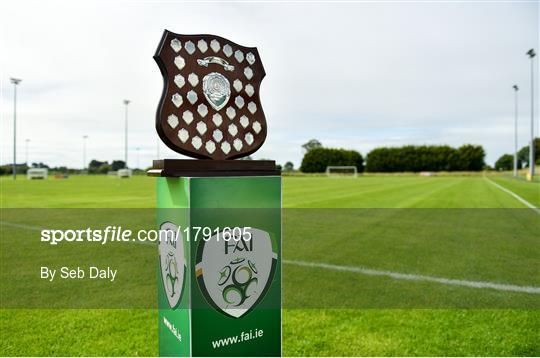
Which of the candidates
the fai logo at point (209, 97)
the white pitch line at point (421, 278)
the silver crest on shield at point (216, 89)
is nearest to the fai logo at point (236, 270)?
the fai logo at point (209, 97)

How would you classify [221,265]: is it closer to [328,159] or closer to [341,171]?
[341,171]

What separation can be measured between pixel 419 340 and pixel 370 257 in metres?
2.75

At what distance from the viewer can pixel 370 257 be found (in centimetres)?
604

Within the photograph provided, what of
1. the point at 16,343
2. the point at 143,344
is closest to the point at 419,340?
the point at 143,344

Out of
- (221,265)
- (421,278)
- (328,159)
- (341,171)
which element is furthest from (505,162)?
(221,265)

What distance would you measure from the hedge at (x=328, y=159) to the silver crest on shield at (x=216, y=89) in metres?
75.8

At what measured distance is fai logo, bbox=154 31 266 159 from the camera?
2.38m

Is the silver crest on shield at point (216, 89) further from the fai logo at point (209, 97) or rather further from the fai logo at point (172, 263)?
the fai logo at point (172, 263)

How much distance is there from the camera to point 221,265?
240cm

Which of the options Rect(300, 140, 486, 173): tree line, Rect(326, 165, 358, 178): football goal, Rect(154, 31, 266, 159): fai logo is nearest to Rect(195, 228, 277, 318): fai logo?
Rect(154, 31, 266, 159): fai logo

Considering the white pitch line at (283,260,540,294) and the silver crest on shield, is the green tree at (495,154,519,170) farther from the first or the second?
the silver crest on shield

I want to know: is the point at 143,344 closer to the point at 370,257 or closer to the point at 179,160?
the point at 179,160

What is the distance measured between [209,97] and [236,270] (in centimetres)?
117

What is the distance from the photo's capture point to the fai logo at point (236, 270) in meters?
2.36
